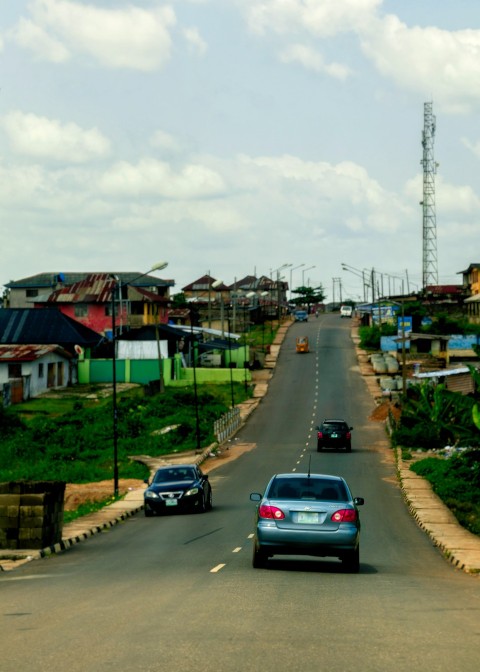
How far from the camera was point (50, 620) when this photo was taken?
1341cm

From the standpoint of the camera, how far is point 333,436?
5906cm

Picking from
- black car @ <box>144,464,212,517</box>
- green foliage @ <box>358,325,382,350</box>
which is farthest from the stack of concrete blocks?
green foliage @ <box>358,325,382,350</box>

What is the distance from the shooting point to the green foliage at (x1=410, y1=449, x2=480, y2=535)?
36.3 metres

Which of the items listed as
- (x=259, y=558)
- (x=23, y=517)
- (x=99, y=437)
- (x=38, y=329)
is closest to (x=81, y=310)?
(x=38, y=329)

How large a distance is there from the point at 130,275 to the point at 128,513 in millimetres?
108397

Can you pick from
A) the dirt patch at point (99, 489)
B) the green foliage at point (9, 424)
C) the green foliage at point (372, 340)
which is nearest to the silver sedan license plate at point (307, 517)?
the dirt patch at point (99, 489)

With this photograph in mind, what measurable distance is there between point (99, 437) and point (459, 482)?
25574 mm

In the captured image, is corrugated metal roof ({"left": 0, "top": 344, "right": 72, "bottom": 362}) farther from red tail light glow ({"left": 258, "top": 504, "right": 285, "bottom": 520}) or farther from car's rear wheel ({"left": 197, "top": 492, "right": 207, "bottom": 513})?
red tail light glow ({"left": 258, "top": 504, "right": 285, "bottom": 520})

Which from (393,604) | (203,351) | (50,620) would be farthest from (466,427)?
(203,351)

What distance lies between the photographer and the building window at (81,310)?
385ft

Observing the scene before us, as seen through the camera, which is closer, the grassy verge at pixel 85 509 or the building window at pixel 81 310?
the grassy verge at pixel 85 509

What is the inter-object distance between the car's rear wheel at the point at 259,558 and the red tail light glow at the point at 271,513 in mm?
651

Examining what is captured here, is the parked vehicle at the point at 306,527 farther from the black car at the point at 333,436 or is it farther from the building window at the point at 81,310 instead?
the building window at the point at 81,310

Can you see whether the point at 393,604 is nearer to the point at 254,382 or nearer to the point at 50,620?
the point at 50,620
